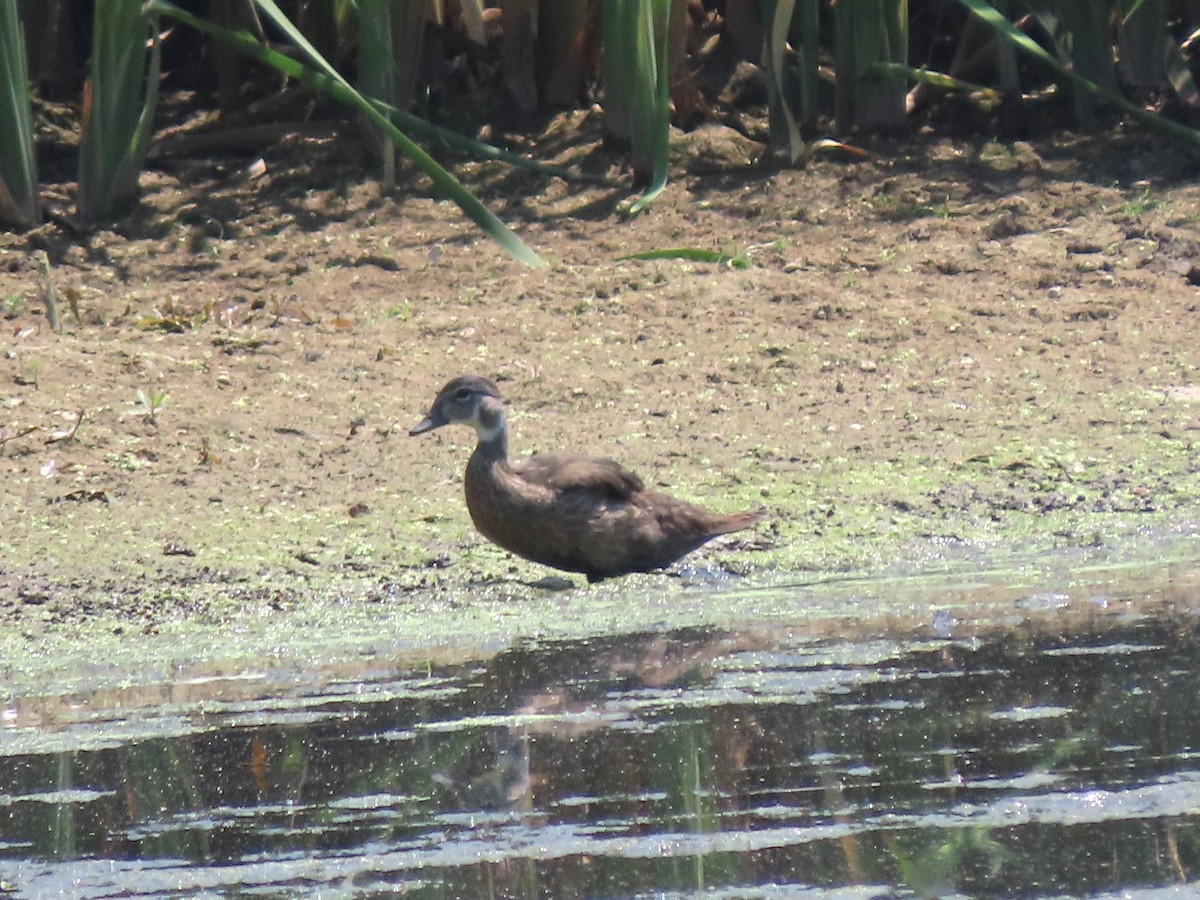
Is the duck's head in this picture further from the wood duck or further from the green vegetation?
the green vegetation

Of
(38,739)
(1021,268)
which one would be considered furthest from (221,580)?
(1021,268)

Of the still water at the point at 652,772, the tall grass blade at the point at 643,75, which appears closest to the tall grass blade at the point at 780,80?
the tall grass blade at the point at 643,75

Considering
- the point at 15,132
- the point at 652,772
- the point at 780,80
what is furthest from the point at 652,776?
the point at 780,80

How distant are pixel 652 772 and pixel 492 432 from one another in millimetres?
2954

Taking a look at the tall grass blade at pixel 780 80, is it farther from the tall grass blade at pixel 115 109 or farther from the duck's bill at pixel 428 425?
the duck's bill at pixel 428 425

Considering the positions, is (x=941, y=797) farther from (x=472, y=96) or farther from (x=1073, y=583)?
(x=472, y=96)

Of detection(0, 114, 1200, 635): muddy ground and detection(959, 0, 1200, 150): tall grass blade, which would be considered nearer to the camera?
detection(0, 114, 1200, 635): muddy ground

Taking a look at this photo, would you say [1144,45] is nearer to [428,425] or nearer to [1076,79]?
[1076,79]

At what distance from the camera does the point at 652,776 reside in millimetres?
4152

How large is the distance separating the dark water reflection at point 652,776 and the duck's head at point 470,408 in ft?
5.51

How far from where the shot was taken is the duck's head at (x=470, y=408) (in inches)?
278

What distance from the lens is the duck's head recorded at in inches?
278

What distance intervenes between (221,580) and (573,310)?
9.31 feet

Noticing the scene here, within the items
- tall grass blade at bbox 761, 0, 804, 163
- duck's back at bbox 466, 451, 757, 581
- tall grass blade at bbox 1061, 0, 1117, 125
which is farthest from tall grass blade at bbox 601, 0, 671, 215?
duck's back at bbox 466, 451, 757, 581
